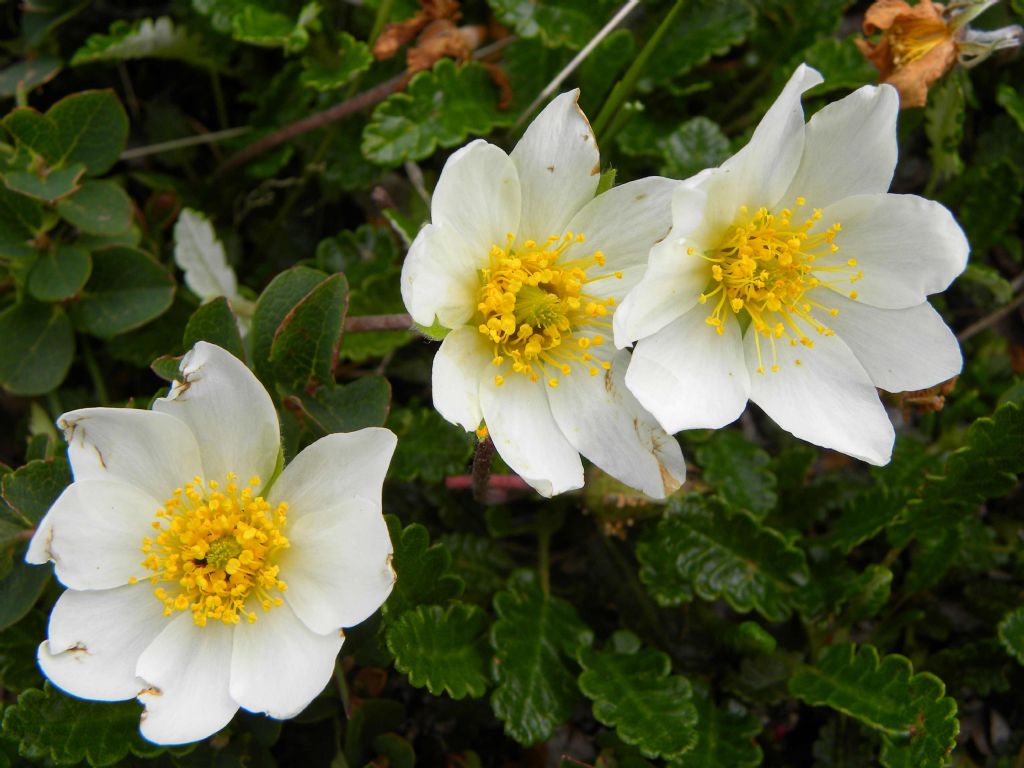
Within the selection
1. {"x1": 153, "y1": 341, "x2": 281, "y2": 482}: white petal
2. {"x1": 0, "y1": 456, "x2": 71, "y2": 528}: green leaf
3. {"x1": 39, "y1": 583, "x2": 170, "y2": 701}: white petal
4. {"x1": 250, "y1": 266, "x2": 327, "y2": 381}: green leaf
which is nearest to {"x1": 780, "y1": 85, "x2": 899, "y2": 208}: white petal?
{"x1": 250, "y1": 266, "x2": 327, "y2": 381}: green leaf

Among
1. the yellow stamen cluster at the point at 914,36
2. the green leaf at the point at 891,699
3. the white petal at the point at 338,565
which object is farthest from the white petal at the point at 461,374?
the yellow stamen cluster at the point at 914,36

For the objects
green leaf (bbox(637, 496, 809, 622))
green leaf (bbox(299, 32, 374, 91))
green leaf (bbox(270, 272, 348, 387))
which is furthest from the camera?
green leaf (bbox(299, 32, 374, 91))

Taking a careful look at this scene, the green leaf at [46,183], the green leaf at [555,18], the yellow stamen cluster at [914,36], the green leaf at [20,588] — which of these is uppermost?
the yellow stamen cluster at [914,36]

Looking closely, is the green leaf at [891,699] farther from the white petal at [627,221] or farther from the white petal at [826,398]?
the white petal at [627,221]

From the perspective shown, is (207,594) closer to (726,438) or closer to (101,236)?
(101,236)

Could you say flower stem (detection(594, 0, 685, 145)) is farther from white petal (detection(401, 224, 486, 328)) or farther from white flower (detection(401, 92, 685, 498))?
white petal (detection(401, 224, 486, 328))

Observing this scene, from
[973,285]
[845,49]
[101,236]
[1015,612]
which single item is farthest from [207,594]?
[973,285]
